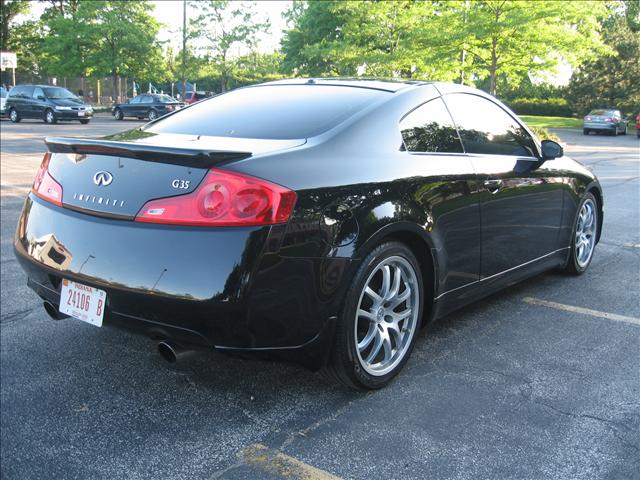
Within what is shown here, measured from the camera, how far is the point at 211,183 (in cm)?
255

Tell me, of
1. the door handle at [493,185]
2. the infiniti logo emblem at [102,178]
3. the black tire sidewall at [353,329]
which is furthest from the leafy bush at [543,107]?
the infiniti logo emblem at [102,178]

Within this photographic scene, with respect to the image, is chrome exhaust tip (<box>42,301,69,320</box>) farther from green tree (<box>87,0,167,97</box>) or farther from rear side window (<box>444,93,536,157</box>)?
green tree (<box>87,0,167,97</box>)

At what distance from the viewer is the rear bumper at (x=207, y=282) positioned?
98.7 inches

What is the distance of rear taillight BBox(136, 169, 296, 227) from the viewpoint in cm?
252

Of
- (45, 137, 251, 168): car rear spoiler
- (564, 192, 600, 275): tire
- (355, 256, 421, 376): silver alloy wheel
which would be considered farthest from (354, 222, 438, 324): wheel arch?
(564, 192, 600, 275): tire

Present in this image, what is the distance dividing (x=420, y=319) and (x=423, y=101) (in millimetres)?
1253

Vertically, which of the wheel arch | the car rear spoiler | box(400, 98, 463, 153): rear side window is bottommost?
the wheel arch

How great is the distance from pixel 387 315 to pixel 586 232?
2.95 m

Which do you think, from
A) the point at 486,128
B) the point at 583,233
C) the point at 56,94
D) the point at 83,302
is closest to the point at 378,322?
the point at 83,302

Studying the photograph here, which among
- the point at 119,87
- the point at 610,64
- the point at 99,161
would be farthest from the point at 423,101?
the point at 119,87

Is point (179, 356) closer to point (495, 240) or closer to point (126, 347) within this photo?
point (126, 347)

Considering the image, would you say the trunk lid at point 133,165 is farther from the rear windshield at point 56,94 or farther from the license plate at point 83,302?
the rear windshield at point 56,94

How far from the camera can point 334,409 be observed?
9.56ft

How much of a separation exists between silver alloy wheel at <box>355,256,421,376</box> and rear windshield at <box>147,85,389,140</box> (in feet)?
2.61
